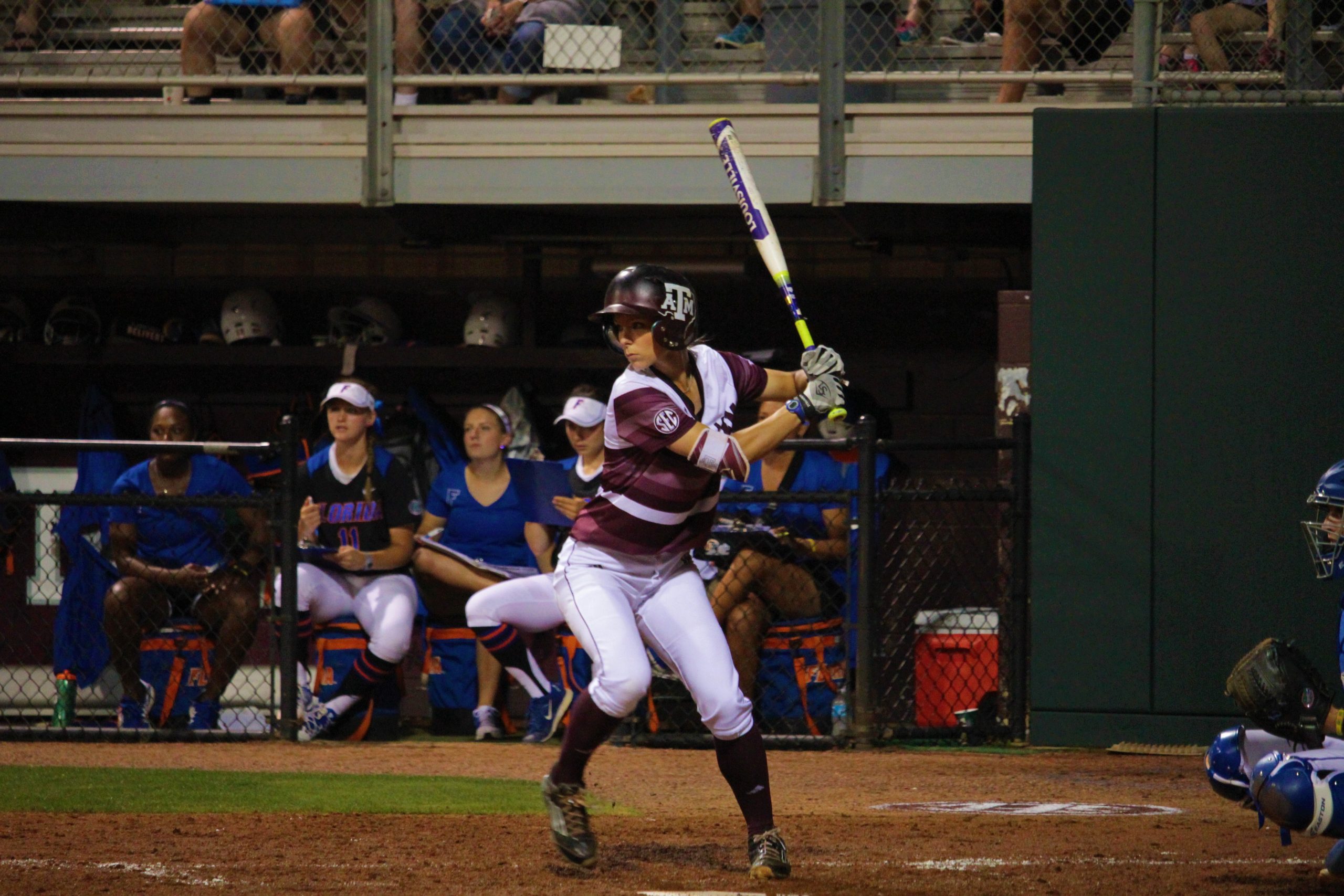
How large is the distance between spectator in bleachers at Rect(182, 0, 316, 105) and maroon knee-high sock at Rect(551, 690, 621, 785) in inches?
208

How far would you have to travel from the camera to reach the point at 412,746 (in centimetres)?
774

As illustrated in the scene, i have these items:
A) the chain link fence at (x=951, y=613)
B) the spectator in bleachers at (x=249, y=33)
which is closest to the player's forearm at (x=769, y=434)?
the chain link fence at (x=951, y=613)

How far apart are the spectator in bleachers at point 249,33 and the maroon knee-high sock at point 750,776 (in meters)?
5.53

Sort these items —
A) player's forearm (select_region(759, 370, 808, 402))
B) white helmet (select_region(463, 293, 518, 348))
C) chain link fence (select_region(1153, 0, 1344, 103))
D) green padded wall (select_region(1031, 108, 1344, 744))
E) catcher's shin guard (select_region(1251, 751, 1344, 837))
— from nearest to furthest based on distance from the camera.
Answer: catcher's shin guard (select_region(1251, 751, 1344, 837)) → player's forearm (select_region(759, 370, 808, 402)) → green padded wall (select_region(1031, 108, 1344, 744)) → chain link fence (select_region(1153, 0, 1344, 103)) → white helmet (select_region(463, 293, 518, 348))

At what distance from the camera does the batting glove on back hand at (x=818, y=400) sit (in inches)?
178

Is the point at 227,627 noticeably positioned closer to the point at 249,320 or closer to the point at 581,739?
the point at 249,320

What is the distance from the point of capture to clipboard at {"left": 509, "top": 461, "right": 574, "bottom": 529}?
26.6 ft

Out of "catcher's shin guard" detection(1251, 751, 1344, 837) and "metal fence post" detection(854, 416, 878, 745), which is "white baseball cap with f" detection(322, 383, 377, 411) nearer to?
"metal fence post" detection(854, 416, 878, 745)

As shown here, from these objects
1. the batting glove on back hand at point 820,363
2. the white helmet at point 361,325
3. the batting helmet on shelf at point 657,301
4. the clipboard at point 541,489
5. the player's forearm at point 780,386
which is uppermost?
the white helmet at point 361,325

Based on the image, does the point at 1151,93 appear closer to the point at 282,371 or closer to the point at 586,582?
the point at 586,582

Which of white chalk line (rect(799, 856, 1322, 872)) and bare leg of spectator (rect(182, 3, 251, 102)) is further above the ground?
bare leg of spectator (rect(182, 3, 251, 102))

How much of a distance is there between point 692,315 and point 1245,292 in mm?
3578

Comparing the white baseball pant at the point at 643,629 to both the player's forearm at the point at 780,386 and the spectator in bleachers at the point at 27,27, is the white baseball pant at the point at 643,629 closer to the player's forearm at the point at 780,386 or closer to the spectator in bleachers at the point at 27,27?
the player's forearm at the point at 780,386

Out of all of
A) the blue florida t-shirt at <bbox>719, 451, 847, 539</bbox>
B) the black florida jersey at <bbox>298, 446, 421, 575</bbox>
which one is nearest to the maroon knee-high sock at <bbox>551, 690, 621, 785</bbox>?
the blue florida t-shirt at <bbox>719, 451, 847, 539</bbox>
